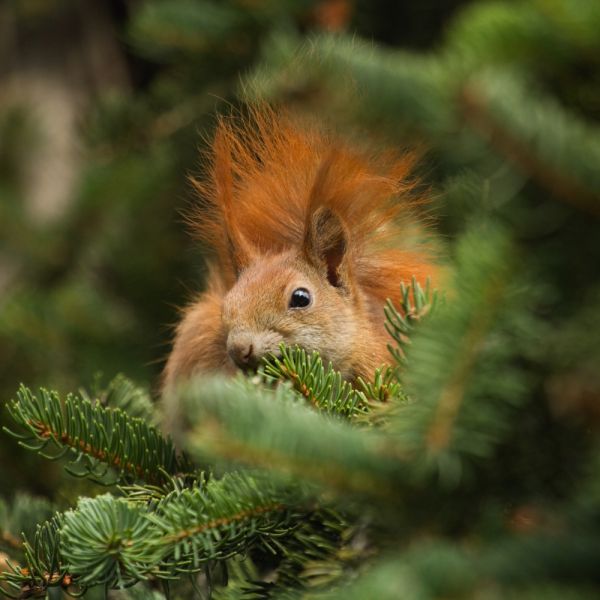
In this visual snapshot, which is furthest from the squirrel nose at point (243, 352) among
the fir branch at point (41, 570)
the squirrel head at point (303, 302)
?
the fir branch at point (41, 570)

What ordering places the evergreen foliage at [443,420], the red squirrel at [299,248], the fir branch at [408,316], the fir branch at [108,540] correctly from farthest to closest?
the red squirrel at [299,248] < the fir branch at [408,316] < the fir branch at [108,540] < the evergreen foliage at [443,420]

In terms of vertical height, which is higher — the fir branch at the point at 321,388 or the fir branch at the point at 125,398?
the fir branch at the point at 321,388

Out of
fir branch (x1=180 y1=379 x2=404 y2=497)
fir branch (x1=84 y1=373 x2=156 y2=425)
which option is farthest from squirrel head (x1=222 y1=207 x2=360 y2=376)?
fir branch (x1=180 y1=379 x2=404 y2=497)

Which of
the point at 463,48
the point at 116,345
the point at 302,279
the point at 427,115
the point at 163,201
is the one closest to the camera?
the point at 427,115

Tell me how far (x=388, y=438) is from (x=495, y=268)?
0.19 m

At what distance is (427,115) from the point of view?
0.86 metres

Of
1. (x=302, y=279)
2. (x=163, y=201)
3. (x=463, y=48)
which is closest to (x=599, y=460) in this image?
(x=463, y=48)

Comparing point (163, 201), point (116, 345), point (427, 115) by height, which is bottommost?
point (116, 345)

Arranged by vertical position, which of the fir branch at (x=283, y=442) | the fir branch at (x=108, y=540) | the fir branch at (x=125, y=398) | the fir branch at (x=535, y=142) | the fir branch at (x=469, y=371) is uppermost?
the fir branch at (x=535, y=142)

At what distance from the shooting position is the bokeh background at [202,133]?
33.1 inches

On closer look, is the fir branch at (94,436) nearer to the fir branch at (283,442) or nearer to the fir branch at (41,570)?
the fir branch at (41,570)

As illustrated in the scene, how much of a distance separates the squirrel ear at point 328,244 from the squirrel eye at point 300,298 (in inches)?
3.0

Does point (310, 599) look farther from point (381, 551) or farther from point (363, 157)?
point (363, 157)

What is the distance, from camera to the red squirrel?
1805 mm
